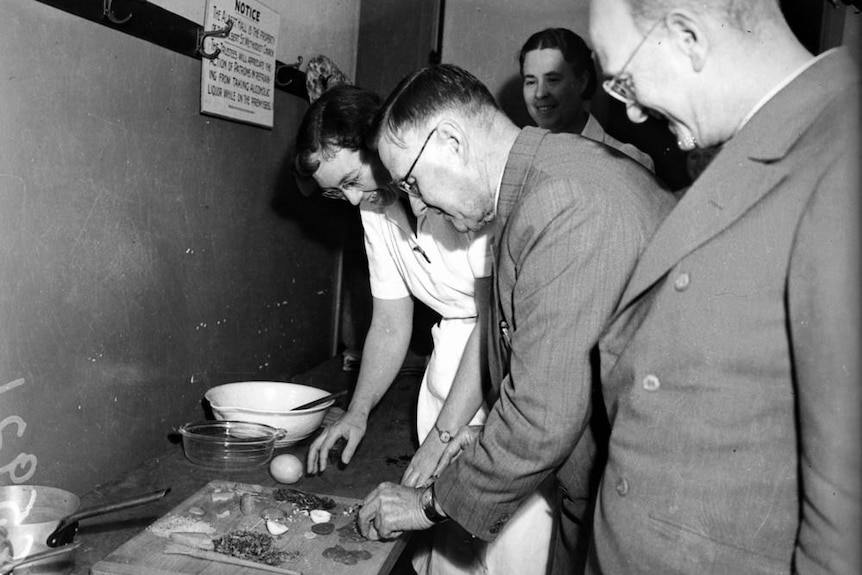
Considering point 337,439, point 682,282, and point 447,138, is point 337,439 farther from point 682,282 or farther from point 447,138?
point 682,282

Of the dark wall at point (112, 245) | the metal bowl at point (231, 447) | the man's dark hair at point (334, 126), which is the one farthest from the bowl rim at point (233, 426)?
the man's dark hair at point (334, 126)

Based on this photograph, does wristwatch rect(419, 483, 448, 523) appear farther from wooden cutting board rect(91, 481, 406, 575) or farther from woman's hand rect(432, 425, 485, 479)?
woman's hand rect(432, 425, 485, 479)

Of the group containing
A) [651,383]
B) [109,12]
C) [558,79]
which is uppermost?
[558,79]

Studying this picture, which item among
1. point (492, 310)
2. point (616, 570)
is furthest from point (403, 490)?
point (616, 570)

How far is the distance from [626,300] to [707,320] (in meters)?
0.13

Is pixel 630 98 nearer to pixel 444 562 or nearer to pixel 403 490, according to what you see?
pixel 403 490

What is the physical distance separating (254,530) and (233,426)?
0.41m

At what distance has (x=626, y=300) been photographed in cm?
92

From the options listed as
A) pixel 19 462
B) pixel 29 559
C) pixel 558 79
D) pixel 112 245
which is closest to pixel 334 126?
pixel 112 245

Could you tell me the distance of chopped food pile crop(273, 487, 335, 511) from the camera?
4.44 ft

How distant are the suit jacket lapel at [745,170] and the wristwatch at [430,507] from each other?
571mm

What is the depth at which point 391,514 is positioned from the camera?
4.07 feet

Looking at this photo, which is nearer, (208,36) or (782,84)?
(782,84)

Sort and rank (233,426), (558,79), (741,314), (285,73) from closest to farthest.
Result: (741,314)
(233,426)
(285,73)
(558,79)
